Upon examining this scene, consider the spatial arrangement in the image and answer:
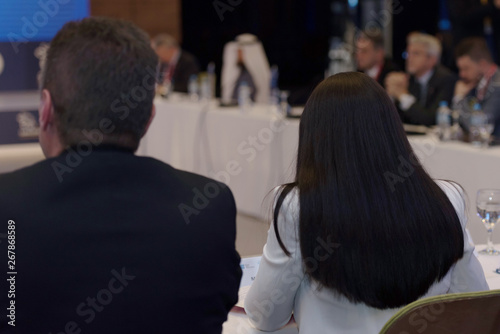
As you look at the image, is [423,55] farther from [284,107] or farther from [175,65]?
[175,65]

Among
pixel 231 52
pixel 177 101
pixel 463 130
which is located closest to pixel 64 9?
pixel 177 101

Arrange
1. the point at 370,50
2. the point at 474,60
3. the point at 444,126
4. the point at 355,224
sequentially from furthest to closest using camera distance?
the point at 370,50, the point at 474,60, the point at 444,126, the point at 355,224

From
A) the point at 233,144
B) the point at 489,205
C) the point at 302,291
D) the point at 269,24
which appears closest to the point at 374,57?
the point at 233,144

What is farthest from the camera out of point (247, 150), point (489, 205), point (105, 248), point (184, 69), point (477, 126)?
point (184, 69)

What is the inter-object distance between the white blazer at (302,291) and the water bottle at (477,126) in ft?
6.53

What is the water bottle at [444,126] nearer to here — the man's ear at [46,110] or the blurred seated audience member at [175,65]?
the man's ear at [46,110]

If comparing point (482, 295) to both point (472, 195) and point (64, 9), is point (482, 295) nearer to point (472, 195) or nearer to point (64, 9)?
point (472, 195)

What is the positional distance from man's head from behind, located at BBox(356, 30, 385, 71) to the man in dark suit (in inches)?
181

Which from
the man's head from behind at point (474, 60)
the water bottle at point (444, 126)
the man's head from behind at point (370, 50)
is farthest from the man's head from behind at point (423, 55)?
the water bottle at point (444, 126)

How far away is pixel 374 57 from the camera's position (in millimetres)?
5496

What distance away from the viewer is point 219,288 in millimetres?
1030

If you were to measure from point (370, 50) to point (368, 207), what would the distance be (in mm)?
4349

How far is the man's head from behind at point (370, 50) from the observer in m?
5.45

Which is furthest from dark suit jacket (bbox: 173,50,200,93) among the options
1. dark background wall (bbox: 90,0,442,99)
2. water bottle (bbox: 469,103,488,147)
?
water bottle (bbox: 469,103,488,147)
